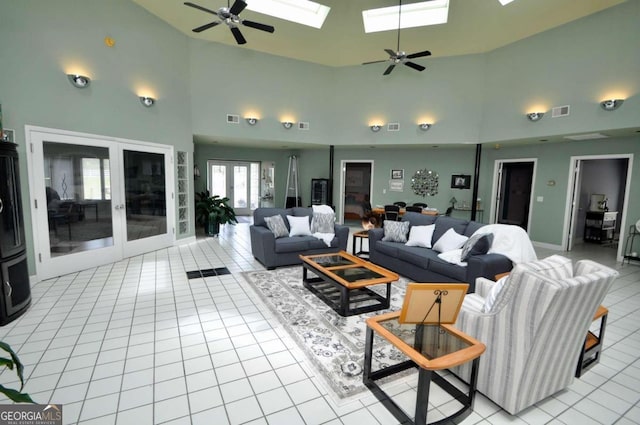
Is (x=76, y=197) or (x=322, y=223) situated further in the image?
(x=322, y=223)

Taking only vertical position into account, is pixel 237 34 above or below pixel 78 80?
above

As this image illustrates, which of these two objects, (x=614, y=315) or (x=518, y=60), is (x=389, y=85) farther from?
(x=614, y=315)

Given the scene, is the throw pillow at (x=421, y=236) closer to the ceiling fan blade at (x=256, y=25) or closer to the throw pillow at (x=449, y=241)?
the throw pillow at (x=449, y=241)

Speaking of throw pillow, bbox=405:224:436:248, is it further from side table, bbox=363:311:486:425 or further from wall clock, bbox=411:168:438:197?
wall clock, bbox=411:168:438:197

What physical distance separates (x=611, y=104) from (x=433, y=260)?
165 inches

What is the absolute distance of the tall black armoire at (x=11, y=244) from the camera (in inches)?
112

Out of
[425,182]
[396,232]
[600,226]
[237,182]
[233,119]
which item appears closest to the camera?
[396,232]

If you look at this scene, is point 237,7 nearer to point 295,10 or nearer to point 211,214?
point 295,10

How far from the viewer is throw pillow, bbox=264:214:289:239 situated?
483 centimetres

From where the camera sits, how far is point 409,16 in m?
5.76

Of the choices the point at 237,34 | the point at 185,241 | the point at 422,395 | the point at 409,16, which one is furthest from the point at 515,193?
the point at 185,241

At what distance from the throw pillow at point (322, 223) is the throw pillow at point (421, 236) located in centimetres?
134

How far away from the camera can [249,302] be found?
3.48m

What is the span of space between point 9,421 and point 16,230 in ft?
7.93
